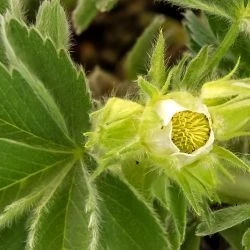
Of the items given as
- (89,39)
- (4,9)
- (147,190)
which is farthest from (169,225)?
(89,39)

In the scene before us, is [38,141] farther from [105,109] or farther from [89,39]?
[89,39]

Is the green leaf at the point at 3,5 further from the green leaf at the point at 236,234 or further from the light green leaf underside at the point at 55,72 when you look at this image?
the green leaf at the point at 236,234

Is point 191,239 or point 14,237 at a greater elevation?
point 14,237

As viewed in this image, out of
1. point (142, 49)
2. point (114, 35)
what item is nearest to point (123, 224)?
point (142, 49)

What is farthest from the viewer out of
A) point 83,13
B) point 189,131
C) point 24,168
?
point 83,13

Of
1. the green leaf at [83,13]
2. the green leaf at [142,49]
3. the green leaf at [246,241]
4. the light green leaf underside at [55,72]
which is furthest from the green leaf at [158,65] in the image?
the green leaf at [142,49]

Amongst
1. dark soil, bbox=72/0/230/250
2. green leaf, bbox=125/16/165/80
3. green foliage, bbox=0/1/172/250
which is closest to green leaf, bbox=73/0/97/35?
green leaf, bbox=125/16/165/80

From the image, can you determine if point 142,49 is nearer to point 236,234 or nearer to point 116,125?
point 236,234
